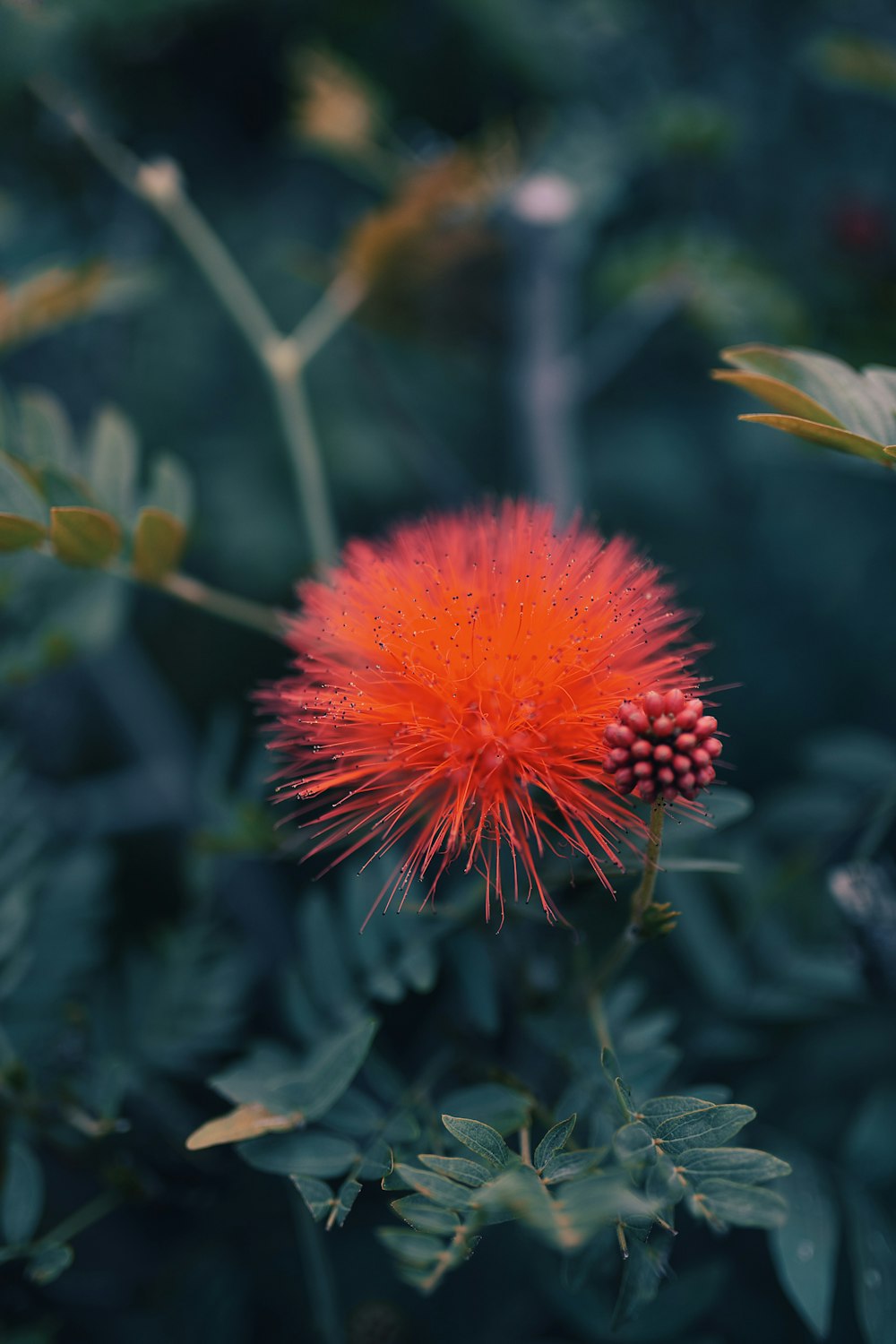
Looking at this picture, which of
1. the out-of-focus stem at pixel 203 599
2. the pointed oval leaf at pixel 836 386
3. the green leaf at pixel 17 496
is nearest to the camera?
the pointed oval leaf at pixel 836 386

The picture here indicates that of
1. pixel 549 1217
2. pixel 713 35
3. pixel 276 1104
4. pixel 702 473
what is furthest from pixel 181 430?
pixel 549 1217

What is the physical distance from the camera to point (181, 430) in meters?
2.81

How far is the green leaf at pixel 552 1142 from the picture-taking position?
32.5 inches

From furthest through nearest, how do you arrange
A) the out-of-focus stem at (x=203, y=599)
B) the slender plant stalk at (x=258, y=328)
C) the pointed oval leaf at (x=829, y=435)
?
1. the slender plant stalk at (x=258, y=328)
2. the out-of-focus stem at (x=203, y=599)
3. the pointed oval leaf at (x=829, y=435)

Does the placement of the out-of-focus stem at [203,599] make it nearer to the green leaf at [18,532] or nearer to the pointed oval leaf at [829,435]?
the green leaf at [18,532]

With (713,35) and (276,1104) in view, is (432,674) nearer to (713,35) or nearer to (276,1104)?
(276,1104)

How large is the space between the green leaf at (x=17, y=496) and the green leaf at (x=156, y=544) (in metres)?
0.12

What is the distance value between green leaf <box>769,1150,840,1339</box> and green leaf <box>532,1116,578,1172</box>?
34 cm

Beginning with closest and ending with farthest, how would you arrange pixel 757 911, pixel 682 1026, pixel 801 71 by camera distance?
pixel 757 911 → pixel 682 1026 → pixel 801 71

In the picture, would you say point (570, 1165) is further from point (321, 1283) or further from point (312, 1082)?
point (321, 1283)

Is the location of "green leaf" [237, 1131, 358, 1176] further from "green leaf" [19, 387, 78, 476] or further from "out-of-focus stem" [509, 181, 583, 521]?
"out-of-focus stem" [509, 181, 583, 521]

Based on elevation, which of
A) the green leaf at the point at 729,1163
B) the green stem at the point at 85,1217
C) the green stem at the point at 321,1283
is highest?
the green leaf at the point at 729,1163

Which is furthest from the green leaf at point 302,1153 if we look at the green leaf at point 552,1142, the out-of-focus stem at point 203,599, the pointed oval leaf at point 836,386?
the pointed oval leaf at point 836,386

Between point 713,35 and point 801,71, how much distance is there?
0.88 feet
